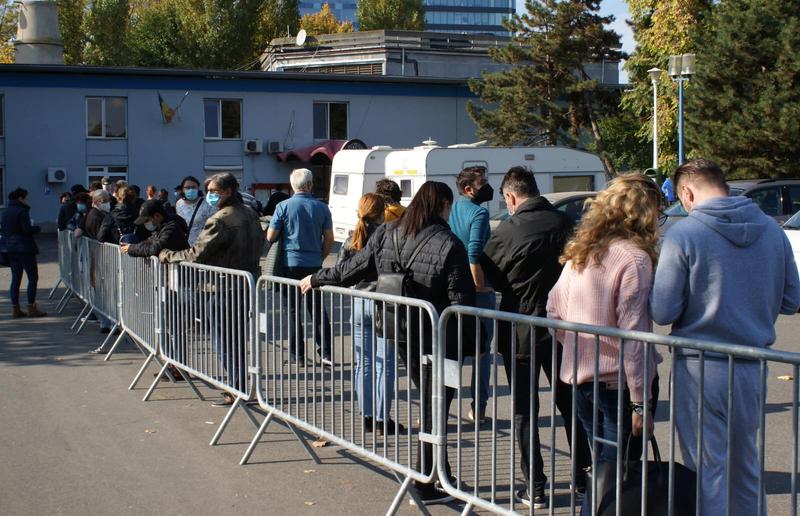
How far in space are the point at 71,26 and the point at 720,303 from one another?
6598 cm

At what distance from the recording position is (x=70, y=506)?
5.88 m

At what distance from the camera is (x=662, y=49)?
3856 centimetres

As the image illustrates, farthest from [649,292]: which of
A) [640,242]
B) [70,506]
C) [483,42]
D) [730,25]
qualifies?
[483,42]

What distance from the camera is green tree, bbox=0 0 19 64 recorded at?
195 ft

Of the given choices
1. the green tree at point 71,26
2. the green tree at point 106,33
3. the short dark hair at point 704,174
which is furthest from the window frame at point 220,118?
the short dark hair at point 704,174

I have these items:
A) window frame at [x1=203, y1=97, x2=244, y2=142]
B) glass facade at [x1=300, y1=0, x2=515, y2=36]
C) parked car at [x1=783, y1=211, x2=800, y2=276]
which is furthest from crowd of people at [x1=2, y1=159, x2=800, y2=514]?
glass facade at [x1=300, y1=0, x2=515, y2=36]

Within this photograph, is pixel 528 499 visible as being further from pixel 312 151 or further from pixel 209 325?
pixel 312 151

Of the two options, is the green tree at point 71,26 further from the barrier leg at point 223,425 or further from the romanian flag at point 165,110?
the barrier leg at point 223,425

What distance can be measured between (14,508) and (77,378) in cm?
403

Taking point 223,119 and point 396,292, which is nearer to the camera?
point 396,292

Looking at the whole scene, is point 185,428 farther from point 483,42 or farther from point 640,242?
point 483,42

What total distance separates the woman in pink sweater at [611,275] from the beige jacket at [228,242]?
404cm

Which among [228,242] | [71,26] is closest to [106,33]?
[71,26]

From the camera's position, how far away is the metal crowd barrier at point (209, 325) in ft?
23.9
